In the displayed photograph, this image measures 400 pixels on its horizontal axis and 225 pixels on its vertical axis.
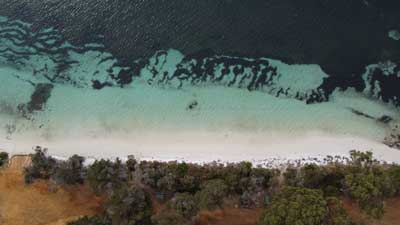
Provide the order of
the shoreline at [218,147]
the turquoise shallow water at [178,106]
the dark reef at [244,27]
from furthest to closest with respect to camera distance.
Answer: the dark reef at [244,27] < the turquoise shallow water at [178,106] < the shoreline at [218,147]

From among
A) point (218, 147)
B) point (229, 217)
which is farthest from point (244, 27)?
point (229, 217)

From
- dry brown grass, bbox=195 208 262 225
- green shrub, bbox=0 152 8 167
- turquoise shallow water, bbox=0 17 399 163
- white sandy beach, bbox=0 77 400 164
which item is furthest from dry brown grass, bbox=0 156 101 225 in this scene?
dry brown grass, bbox=195 208 262 225

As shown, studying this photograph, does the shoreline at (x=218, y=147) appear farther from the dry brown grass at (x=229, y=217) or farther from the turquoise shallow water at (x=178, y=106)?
the dry brown grass at (x=229, y=217)

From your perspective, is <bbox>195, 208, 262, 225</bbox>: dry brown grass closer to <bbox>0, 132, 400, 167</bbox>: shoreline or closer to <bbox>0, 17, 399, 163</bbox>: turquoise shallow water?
<bbox>0, 132, 400, 167</bbox>: shoreline

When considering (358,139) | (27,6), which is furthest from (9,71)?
(358,139)

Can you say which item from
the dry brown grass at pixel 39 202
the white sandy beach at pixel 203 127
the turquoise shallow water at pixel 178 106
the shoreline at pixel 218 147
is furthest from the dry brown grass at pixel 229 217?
the dry brown grass at pixel 39 202

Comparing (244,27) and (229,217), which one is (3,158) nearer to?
(229,217)

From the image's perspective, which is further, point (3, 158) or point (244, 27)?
point (244, 27)
